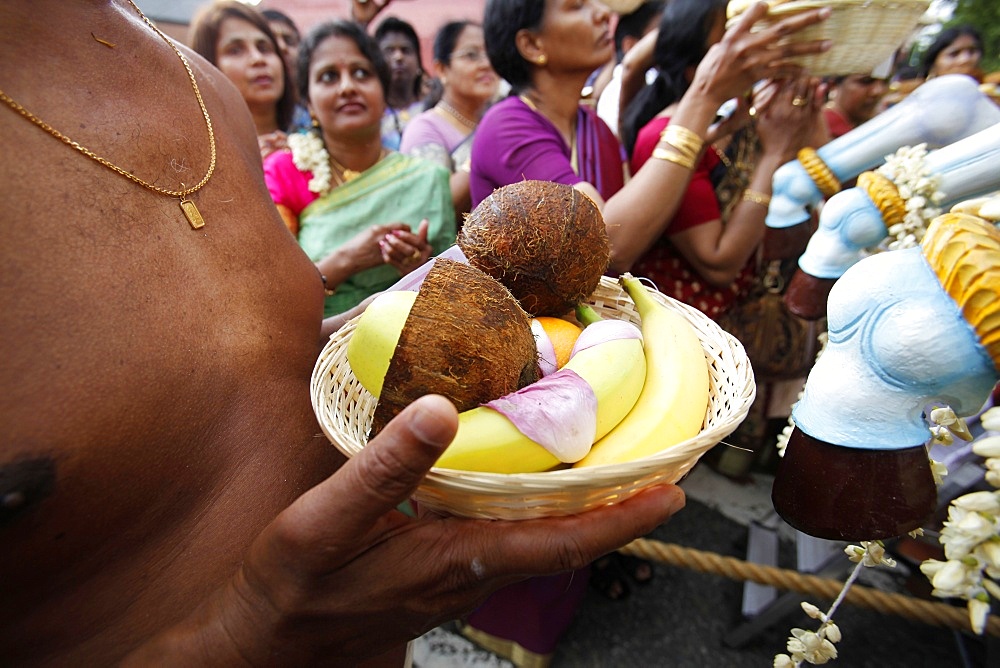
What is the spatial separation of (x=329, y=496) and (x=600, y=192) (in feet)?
5.86

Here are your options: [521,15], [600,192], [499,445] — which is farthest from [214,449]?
[521,15]

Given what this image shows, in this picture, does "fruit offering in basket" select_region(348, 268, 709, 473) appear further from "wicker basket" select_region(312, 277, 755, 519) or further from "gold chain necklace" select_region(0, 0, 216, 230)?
"gold chain necklace" select_region(0, 0, 216, 230)

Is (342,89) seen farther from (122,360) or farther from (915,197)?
(915,197)

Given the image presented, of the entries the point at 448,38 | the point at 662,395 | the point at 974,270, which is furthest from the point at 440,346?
the point at 448,38

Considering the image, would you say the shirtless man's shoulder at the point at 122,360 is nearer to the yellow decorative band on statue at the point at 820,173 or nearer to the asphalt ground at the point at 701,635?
the yellow decorative band on statue at the point at 820,173

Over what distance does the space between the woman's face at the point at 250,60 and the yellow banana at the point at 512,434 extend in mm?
2656

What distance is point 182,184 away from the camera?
1.04m

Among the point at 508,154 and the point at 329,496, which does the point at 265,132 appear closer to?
the point at 508,154

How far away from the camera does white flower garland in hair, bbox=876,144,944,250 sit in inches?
42.3

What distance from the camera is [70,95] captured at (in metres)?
0.92

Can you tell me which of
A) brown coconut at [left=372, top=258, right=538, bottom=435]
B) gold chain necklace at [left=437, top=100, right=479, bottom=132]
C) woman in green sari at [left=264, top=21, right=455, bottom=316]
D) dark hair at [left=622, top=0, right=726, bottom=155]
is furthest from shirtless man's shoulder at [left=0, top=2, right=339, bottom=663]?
gold chain necklace at [left=437, top=100, right=479, bottom=132]

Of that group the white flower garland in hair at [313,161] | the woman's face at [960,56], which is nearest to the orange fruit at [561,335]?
the white flower garland in hair at [313,161]

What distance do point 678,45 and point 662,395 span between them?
1833 mm

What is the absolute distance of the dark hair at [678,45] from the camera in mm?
2189
